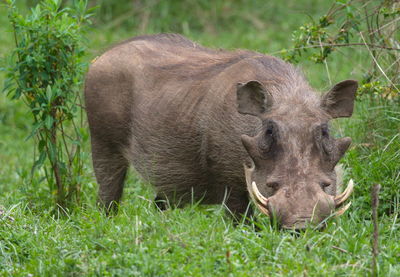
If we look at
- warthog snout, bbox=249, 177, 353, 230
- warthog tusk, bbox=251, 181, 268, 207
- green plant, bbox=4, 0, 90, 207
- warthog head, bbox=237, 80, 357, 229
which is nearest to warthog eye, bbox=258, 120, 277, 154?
warthog head, bbox=237, 80, 357, 229

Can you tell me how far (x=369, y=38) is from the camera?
5.57 meters

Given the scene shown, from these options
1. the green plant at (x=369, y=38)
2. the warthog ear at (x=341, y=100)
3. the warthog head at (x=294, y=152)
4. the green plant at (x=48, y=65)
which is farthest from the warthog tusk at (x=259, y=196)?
the green plant at (x=48, y=65)

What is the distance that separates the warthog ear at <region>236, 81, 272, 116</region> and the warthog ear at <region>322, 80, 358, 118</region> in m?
0.31

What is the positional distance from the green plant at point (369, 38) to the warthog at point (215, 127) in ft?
1.75

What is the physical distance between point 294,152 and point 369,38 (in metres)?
1.91

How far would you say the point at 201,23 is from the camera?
424 inches

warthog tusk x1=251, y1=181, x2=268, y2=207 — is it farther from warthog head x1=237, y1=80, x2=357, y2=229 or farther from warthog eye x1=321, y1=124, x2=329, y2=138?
warthog eye x1=321, y1=124, x2=329, y2=138

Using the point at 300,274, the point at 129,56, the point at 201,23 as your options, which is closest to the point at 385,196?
the point at 300,274

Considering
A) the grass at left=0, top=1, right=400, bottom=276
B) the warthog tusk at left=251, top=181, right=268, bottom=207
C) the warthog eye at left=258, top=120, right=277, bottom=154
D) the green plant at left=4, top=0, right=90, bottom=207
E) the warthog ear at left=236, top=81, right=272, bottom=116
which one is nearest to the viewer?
the grass at left=0, top=1, right=400, bottom=276

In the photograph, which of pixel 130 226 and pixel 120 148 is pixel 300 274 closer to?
pixel 130 226

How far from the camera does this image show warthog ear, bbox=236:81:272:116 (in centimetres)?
429

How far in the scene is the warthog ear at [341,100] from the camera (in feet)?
14.4

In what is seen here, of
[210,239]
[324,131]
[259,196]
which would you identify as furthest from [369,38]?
[210,239]

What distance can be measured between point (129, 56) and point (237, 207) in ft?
4.58
